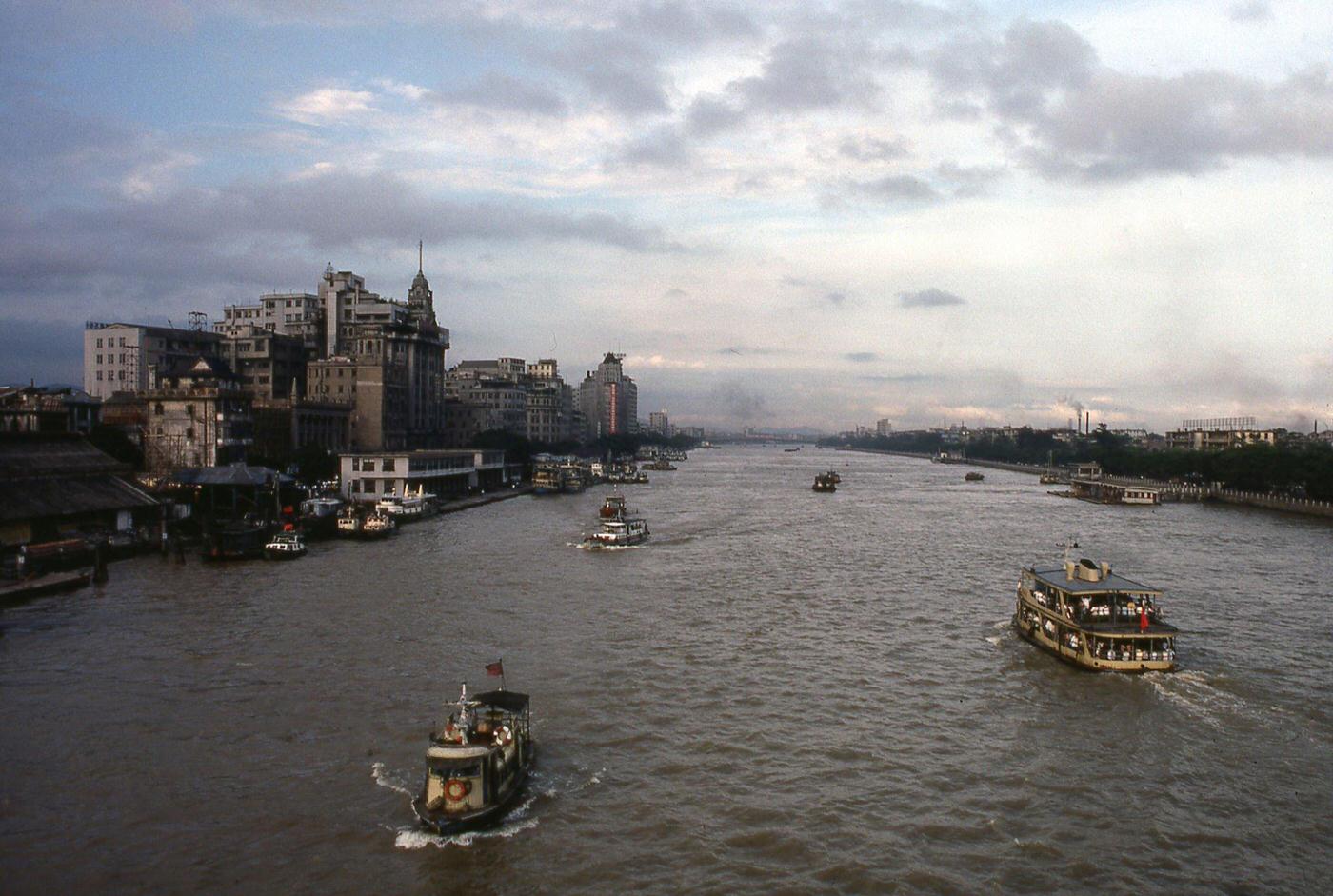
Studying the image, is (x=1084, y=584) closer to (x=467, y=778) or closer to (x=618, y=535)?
(x=467, y=778)

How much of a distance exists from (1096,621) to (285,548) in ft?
102

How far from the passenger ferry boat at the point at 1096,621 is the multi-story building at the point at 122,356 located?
74.0 metres

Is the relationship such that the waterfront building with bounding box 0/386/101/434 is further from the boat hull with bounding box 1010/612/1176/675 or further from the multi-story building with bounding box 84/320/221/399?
the boat hull with bounding box 1010/612/1176/675

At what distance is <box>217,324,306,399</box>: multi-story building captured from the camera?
83562 mm

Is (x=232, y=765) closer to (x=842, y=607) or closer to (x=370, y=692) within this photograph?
(x=370, y=692)

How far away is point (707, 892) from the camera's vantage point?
37.7 feet

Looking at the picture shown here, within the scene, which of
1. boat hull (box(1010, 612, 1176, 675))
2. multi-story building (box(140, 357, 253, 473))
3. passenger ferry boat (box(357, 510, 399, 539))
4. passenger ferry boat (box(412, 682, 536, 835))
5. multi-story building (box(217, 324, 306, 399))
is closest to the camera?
passenger ferry boat (box(412, 682, 536, 835))

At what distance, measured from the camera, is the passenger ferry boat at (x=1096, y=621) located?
20453mm

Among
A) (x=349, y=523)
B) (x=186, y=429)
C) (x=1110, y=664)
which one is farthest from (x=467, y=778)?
(x=186, y=429)

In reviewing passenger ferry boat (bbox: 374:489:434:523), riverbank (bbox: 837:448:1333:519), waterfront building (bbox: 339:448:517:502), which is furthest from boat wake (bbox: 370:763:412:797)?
riverbank (bbox: 837:448:1333:519)

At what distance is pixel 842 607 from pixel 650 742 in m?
13.3

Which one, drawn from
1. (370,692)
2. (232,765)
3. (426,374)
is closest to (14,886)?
(232,765)

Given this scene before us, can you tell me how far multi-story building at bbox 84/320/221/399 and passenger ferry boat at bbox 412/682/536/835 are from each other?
7444cm

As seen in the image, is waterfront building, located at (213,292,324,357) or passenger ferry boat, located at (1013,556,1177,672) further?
waterfront building, located at (213,292,324,357)
